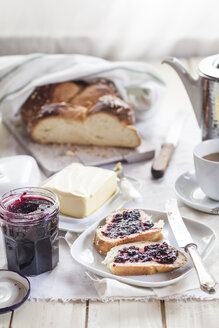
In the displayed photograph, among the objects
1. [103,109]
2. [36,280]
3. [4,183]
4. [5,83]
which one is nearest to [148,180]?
[103,109]

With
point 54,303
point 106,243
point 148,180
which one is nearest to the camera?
point 54,303

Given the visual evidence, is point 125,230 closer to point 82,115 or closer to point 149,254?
point 149,254

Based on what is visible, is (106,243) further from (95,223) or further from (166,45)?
(166,45)

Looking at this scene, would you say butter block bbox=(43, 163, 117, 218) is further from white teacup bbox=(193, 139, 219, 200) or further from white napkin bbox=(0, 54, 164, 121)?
white napkin bbox=(0, 54, 164, 121)

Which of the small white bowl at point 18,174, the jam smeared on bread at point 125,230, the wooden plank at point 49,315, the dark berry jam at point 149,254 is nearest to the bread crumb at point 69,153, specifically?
the small white bowl at point 18,174

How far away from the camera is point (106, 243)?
1482 millimetres

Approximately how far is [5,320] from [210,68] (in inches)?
41.6

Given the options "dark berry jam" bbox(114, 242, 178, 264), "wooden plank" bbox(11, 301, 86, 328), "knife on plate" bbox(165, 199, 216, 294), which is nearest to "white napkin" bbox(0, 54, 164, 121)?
"knife on plate" bbox(165, 199, 216, 294)

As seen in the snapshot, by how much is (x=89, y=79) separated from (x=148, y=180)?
2.03 feet

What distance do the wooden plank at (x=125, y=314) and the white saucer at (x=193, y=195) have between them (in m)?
0.46

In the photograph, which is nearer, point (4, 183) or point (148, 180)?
point (4, 183)

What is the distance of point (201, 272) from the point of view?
1.33 m

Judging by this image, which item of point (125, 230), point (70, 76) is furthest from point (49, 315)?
point (70, 76)

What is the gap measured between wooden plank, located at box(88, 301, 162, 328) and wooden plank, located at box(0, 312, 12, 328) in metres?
0.19
